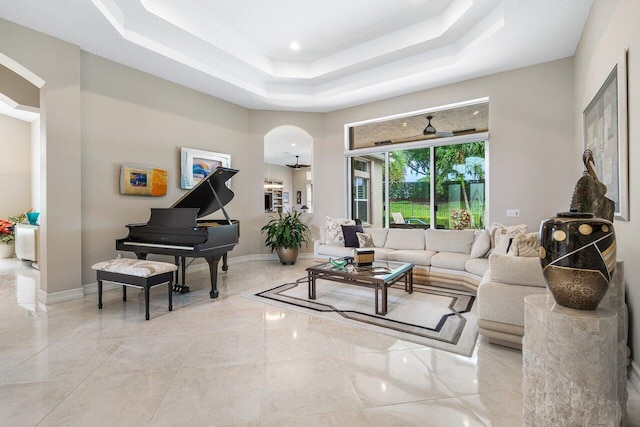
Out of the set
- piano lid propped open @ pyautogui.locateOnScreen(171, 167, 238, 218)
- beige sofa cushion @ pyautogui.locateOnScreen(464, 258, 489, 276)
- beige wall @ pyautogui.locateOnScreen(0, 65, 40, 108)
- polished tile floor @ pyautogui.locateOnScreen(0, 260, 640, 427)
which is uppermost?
beige wall @ pyautogui.locateOnScreen(0, 65, 40, 108)

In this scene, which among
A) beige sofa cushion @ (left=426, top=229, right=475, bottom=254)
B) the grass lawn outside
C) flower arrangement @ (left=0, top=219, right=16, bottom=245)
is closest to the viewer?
beige sofa cushion @ (left=426, top=229, right=475, bottom=254)

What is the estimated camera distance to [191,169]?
518 cm

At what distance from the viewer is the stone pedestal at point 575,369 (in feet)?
4.18

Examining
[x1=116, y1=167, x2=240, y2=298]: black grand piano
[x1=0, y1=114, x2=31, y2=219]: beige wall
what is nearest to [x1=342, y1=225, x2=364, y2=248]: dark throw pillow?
[x1=116, y1=167, x2=240, y2=298]: black grand piano

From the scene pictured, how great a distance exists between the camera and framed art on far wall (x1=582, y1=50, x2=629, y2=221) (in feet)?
6.98

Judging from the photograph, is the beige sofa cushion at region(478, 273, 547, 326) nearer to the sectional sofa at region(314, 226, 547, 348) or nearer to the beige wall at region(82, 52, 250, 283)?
the sectional sofa at region(314, 226, 547, 348)

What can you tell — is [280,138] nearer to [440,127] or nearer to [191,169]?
[191,169]

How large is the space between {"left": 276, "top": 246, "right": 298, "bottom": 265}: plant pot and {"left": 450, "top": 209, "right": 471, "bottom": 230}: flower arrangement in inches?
Answer: 118

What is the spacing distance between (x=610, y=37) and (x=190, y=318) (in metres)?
4.63

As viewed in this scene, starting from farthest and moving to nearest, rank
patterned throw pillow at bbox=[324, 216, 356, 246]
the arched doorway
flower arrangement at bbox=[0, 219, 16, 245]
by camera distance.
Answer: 1. the arched doorway
2. flower arrangement at bbox=[0, 219, 16, 245]
3. patterned throw pillow at bbox=[324, 216, 356, 246]

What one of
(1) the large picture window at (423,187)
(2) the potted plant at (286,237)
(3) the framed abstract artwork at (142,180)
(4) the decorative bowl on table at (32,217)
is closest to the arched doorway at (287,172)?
(1) the large picture window at (423,187)

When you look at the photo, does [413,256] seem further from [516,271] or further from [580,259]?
[580,259]

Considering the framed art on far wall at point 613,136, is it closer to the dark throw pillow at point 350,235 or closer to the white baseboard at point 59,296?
the dark throw pillow at point 350,235

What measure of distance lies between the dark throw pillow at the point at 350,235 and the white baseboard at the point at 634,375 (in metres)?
3.47
